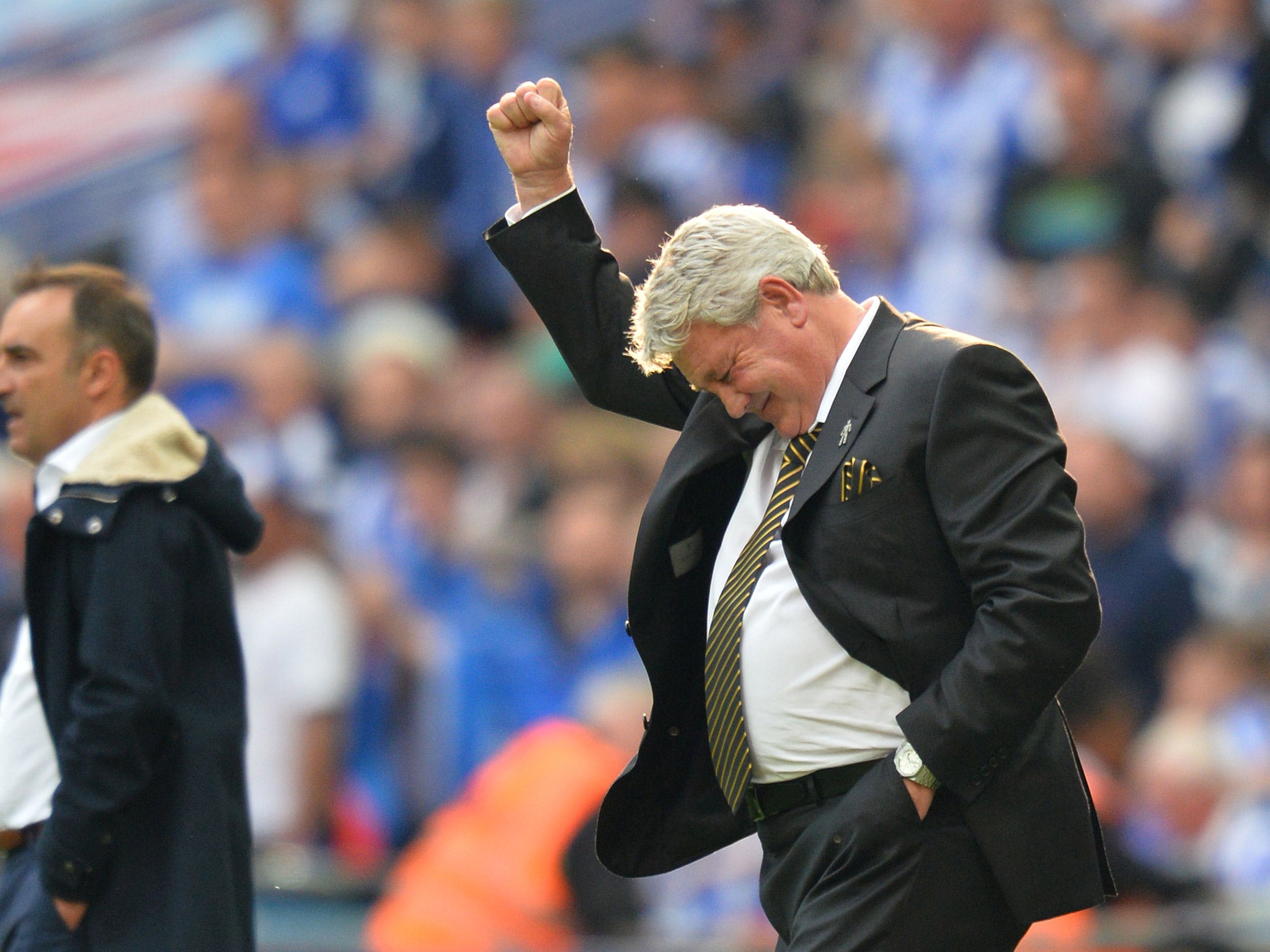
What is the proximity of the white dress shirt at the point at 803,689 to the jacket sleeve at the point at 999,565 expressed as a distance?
13 cm

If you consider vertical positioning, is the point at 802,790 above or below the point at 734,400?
below

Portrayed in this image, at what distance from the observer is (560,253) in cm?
342

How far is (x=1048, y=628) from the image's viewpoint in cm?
281

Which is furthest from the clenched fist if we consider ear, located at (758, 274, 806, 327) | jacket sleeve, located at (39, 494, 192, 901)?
jacket sleeve, located at (39, 494, 192, 901)

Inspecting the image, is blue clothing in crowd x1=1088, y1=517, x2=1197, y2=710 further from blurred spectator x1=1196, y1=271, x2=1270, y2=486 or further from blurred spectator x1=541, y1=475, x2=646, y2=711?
blurred spectator x1=541, y1=475, x2=646, y2=711

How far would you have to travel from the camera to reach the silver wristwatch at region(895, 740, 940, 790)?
2.88 m

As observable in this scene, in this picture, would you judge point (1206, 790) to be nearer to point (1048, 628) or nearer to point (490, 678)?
point (490, 678)

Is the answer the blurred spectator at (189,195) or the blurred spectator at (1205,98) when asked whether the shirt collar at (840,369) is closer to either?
the blurred spectator at (1205,98)

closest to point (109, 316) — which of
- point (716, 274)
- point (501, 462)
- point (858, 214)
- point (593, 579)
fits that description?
point (716, 274)

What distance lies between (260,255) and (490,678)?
10.8 feet

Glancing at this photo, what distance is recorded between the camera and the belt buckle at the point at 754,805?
317cm

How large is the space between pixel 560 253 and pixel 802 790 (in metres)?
1.10

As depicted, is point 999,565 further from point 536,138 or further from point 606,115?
point 606,115

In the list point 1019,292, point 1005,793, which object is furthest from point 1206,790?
point 1005,793
